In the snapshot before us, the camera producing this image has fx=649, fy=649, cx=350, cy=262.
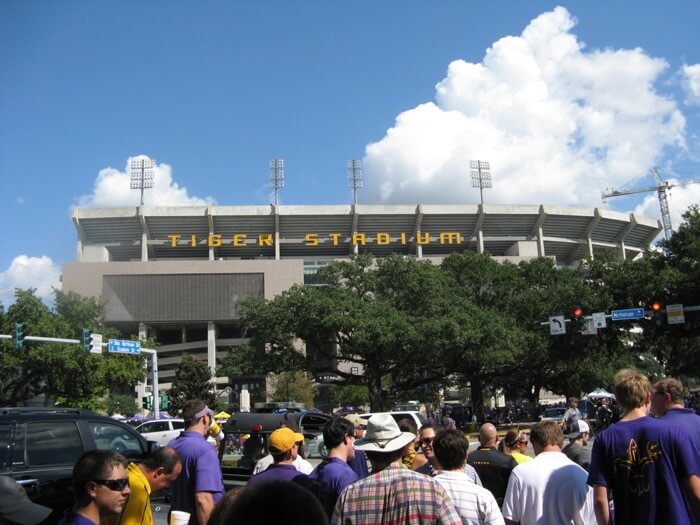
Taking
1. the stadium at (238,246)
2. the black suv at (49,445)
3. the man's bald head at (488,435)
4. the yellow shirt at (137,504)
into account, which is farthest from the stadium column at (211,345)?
the yellow shirt at (137,504)

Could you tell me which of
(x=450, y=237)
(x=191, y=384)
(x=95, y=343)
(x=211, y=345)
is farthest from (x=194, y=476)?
(x=450, y=237)

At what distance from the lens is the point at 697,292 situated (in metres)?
30.5

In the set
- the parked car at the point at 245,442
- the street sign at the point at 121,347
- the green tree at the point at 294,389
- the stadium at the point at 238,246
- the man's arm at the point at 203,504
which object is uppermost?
the stadium at the point at 238,246

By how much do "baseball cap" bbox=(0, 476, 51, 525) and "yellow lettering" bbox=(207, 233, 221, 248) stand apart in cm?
8483

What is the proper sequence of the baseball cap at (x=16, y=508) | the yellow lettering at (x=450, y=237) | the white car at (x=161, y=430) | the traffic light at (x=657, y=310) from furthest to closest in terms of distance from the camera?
the yellow lettering at (x=450, y=237), the white car at (x=161, y=430), the traffic light at (x=657, y=310), the baseball cap at (x=16, y=508)

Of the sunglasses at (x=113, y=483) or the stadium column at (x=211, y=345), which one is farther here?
the stadium column at (x=211, y=345)

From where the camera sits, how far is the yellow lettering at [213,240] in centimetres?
8631

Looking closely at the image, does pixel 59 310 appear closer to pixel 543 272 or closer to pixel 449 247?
pixel 543 272

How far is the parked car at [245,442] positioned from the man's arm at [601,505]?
7129 millimetres

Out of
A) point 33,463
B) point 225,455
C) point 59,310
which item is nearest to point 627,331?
point 225,455

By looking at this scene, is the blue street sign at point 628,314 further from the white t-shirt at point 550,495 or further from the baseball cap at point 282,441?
the baseball cap at point 282,441

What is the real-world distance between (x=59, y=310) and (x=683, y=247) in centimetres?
4093

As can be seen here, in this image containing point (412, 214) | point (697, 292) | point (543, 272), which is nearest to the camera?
point (697, 292)

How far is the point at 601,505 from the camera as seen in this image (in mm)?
4152
